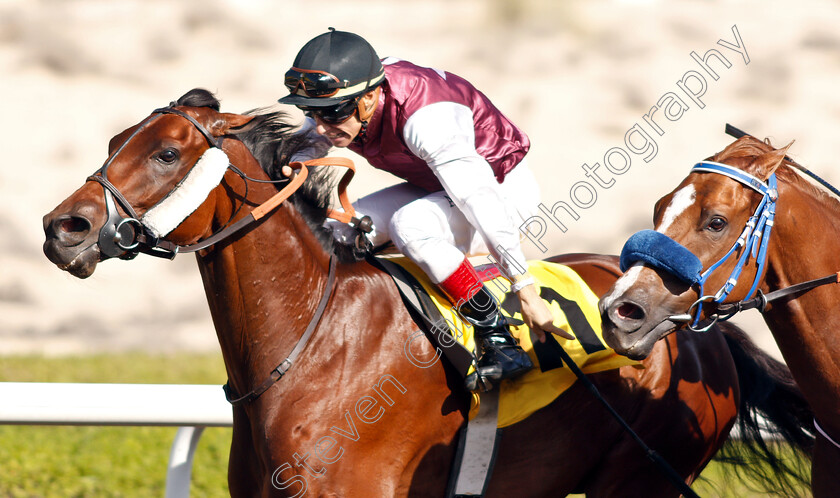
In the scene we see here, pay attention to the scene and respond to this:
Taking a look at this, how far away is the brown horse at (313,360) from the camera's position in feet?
9.34

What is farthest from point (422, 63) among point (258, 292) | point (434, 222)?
point (258, 292)

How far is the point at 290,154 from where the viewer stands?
10.5 ft

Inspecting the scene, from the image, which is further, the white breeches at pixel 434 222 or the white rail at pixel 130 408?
the white rail at pixel 130 408

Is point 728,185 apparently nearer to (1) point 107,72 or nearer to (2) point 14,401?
(2) point 14,401

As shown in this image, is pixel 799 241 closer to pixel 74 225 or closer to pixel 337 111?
pixel 337 111

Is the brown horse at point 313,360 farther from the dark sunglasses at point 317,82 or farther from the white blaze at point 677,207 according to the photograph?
the white blaze at point 677,207

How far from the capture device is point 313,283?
318 centimetres

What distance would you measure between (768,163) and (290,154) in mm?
1552

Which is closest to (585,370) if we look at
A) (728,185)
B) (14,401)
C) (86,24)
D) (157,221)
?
(728,185)

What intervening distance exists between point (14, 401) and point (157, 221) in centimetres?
149

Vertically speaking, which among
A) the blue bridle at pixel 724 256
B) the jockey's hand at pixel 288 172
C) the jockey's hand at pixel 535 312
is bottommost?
the jockey's hand at pixel 288 172

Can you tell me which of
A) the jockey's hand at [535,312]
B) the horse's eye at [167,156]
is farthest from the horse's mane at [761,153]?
the horse's eye at [167,156]

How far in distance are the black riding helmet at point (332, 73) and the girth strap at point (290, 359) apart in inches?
24.4

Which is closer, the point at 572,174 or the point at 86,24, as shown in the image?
the point at 572,174
